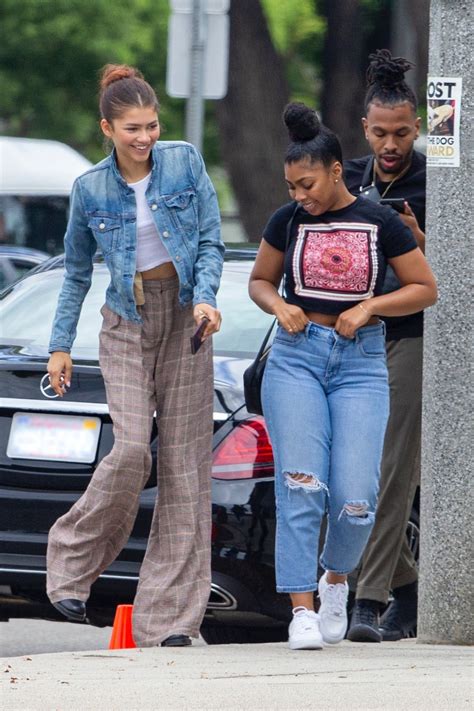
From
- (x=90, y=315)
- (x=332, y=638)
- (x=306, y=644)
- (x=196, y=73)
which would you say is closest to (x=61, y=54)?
(x=196, y=73)

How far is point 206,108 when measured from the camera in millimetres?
31188

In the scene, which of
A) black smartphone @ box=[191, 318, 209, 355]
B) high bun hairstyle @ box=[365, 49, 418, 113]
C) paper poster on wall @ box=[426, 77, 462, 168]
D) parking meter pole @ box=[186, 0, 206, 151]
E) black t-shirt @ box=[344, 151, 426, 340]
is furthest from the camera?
parking meter pole @ box=[186, 0, 206, 151]

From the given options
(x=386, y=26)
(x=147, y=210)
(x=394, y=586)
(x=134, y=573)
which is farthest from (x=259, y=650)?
(x=386, y=26)

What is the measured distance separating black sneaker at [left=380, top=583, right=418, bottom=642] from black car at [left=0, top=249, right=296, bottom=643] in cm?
50

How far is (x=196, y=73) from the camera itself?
9.24 m

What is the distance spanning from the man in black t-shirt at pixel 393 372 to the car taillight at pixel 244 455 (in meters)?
0.47

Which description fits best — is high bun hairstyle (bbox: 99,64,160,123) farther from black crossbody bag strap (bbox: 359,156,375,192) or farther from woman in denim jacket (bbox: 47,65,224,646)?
black crossbody bag strap (bbox: 359,156,375,192)

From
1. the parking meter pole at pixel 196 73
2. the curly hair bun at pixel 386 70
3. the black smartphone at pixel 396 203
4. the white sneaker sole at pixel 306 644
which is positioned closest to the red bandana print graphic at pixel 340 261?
the black smartphone at pixel 396 203

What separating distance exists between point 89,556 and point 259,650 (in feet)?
2.01

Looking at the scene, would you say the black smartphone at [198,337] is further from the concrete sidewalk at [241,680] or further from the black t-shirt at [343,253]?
the concrete sidewalk at [241,680]

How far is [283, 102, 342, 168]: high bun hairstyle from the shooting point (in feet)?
16.6

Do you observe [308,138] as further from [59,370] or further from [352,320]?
[59,370]

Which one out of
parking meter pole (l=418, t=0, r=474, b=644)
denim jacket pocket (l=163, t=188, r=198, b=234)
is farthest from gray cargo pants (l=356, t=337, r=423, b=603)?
denim jacket pocket (l=163, t=188, r=198, b=234)

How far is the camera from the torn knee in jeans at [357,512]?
Answer: 16.7 ft
